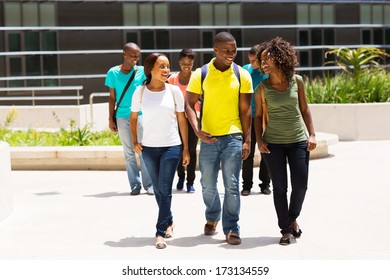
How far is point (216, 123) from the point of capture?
27.3 ft

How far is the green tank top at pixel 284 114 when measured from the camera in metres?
8.28

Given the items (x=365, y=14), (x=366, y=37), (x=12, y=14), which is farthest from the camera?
(x=366, y=37)

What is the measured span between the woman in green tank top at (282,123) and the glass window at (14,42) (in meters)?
29.0

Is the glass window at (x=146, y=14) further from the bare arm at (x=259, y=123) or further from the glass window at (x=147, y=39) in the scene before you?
the bare arm at (x=259, y=123)

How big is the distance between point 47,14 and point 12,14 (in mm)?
1459

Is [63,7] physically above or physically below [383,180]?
above

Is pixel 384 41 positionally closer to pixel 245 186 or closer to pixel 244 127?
pixel 245 186

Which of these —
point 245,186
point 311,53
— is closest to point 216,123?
point 245,186

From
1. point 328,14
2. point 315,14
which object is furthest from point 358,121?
point 328,14

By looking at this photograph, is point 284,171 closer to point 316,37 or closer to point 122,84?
point 122,84

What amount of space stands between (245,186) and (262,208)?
4.07 feet

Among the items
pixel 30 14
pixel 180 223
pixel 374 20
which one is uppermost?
pixel 30 14

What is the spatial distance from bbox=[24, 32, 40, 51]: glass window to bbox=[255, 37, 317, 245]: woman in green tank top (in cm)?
2929

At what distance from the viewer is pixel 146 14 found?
38.6m
